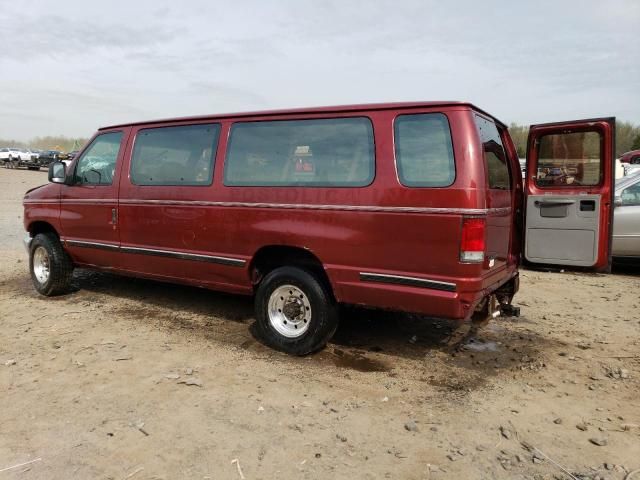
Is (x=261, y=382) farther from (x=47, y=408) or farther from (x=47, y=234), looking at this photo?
(x=47, y=234)

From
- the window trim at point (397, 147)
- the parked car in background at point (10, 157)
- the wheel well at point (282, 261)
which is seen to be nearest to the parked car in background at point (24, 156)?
the parked car in background at point (10, 157)

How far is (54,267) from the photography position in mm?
6215

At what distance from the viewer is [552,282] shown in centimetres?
743

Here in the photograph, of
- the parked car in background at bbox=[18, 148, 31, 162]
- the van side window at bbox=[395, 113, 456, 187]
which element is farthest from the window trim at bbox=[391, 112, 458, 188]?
the parked car in background at bbox=[18, 148, 31, 162]

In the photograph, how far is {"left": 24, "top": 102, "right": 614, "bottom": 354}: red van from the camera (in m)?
3.80

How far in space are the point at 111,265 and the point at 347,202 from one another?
3112 millimetres

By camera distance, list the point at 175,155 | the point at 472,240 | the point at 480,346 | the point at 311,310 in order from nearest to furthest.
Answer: the point at 472,240, the point at 311,310, the point at 480,346, the point at 175,155

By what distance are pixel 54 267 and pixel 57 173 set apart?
109 centimetres

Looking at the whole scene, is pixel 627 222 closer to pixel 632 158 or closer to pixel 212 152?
pixel 212 152

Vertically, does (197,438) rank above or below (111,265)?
below

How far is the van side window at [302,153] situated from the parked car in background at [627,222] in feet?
18.2

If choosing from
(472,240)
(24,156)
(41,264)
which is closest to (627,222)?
(472,240)

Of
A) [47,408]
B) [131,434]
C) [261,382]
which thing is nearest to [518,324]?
[261,382]

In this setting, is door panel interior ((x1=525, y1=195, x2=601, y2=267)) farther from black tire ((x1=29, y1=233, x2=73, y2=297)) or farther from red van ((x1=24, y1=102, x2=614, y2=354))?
black tire ((x1=29, y1=233, x2=73, y2=297))
